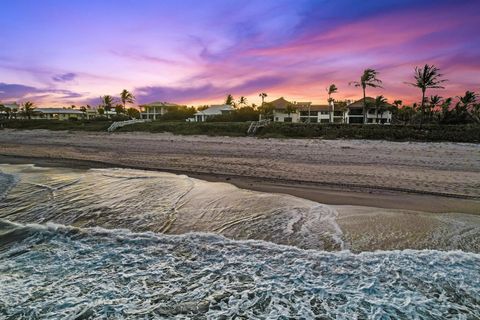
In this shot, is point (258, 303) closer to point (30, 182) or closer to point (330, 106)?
point (30, 182)

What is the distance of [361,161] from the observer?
539 inches

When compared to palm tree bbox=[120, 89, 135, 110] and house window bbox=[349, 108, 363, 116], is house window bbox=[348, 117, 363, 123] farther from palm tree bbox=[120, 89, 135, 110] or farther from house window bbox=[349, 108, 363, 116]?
palm tree bbox=[120, 89, 135, 110]

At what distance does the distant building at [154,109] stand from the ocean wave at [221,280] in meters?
81.6

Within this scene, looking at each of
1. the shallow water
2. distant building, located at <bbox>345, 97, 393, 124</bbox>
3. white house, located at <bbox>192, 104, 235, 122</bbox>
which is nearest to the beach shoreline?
the shallow water

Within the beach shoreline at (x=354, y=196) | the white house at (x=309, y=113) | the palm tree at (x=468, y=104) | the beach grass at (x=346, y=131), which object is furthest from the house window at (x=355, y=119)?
the beach shoreline at (x=354, y=196)

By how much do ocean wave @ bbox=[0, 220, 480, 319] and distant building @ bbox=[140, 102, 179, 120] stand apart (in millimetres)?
81587

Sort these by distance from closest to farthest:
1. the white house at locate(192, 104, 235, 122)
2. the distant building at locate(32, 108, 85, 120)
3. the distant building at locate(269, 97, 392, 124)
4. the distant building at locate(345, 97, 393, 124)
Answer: the white house at locate(192, 104, 235, 122) → the distant building at locate(269, 97, 392, 124) → the distant building at locate(345, 97, 393, 124) → the distant building at locate(32, 108, 85, 120)

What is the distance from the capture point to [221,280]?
12.0 ft

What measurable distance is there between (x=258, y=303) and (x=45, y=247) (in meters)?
3.73

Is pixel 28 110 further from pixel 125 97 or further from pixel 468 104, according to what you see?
pixel 468 104

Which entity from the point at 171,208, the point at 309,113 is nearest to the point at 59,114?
the point at 309,113

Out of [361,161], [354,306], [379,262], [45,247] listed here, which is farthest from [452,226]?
[361,161]

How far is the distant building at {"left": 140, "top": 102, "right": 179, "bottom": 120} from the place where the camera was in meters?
82.4

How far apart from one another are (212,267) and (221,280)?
0.36m
